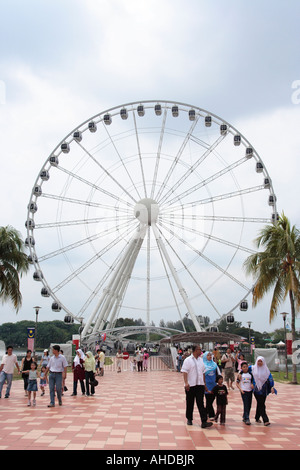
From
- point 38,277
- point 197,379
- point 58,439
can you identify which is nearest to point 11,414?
point 58,439

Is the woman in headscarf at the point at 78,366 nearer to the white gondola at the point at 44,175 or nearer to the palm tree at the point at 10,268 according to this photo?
the palm tree at the point at 10,268

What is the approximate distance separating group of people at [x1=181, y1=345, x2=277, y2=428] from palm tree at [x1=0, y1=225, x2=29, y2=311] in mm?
19285

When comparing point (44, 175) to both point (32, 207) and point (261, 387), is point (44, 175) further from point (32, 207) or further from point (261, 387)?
point (261, 387)

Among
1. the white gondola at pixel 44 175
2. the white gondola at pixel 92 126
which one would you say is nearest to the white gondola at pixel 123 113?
the white gondola at pixel 92 126

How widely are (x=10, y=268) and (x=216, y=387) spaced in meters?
20.0

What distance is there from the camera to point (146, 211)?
110ft

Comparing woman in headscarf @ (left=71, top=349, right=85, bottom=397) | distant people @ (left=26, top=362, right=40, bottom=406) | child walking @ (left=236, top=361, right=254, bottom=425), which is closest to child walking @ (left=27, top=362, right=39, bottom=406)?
distant people @ (left=26, top=362, right=40, bottom=406)

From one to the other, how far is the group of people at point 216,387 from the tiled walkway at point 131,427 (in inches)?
11.0

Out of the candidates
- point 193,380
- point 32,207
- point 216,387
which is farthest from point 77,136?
point 193,380

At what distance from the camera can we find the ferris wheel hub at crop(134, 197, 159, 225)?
33406mm

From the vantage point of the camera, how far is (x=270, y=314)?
79.3 feet

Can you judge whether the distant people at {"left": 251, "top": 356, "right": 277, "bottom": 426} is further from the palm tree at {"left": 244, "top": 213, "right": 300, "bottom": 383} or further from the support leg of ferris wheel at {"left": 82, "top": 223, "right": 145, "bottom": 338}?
the support leg of ferris wheel at {"left": 82, "top": 223, "right": 145, "bottom": 338}
